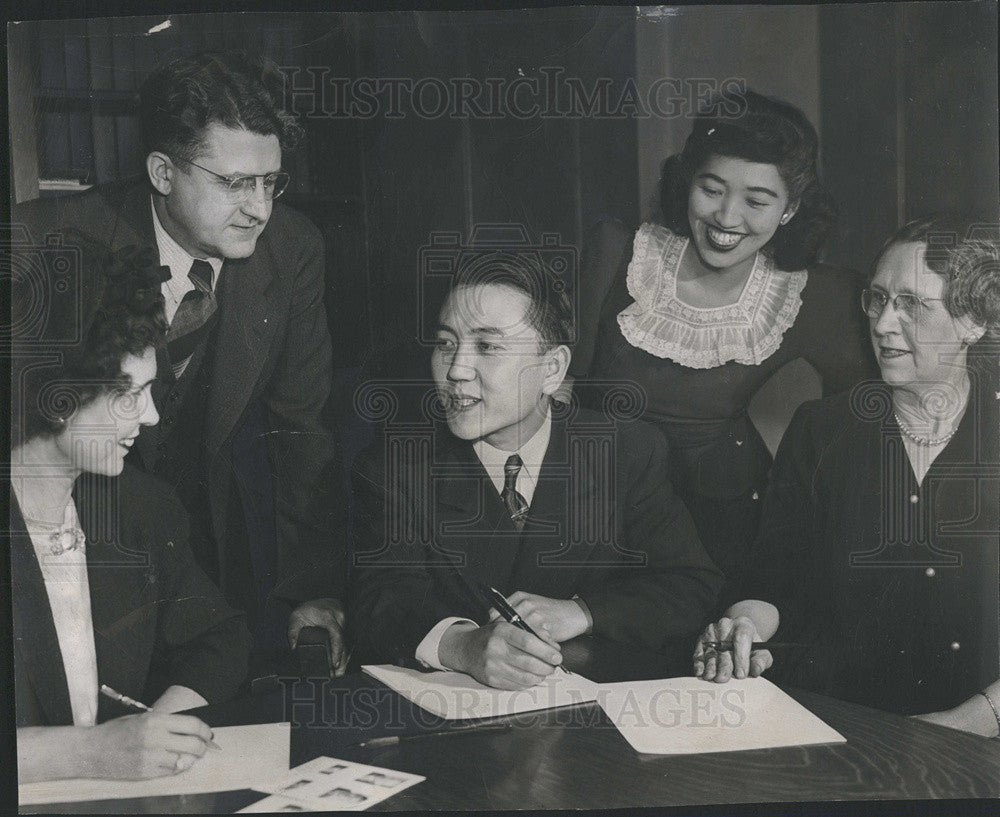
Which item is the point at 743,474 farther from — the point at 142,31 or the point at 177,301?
the point at 142,31

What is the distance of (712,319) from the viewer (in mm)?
3105

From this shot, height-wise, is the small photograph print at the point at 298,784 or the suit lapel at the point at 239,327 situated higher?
the suit lapel at the point at 239,327

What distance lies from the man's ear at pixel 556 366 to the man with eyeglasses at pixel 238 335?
1.98 feet

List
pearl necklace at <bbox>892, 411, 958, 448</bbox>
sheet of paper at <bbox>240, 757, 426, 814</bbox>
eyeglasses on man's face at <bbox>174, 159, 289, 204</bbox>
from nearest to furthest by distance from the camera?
sheet of paper at <bbox>240, 757, 426, 814</bbox> < eyeglasses on man's face at <bbox>174, 159, 289, 204</bbox> < pearl necklace at <bbox>892, 411, 958, 448</bbox>

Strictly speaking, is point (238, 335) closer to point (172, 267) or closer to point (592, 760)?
point (172, 267)

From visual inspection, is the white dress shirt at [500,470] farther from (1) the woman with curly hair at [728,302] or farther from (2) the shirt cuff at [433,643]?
(1) the woman with curly hair at [728,302]

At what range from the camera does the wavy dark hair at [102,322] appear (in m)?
3.04

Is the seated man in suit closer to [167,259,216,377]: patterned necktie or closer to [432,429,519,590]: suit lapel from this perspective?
[432,429,519,590]: suit lapel

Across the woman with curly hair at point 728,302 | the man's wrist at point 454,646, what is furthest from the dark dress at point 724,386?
the man's wrist at point 454,646

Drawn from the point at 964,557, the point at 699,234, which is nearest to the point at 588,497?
the point at 699,234

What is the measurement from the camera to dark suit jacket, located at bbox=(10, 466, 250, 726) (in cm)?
306

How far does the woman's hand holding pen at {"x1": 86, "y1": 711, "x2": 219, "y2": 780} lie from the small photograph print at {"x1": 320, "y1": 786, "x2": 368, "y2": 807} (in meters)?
0.36

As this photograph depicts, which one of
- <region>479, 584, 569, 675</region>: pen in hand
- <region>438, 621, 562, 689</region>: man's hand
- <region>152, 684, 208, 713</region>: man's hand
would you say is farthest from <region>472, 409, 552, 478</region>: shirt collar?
<region>152, 684, 208, 713</region>: man's hand

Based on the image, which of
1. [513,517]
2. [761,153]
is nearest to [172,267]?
[513,517]
